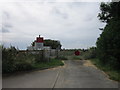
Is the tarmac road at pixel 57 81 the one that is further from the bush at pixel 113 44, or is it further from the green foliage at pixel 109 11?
the green foliage at pixel 109 11

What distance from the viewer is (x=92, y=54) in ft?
91.7

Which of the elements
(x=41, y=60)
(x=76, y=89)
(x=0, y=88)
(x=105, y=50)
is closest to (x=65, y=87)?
(x=76, y=89)

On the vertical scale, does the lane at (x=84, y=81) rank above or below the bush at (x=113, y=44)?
below

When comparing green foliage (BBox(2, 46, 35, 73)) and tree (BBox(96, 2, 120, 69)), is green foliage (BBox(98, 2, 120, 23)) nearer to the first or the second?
tree (BBox(96, 2, 120, 69))

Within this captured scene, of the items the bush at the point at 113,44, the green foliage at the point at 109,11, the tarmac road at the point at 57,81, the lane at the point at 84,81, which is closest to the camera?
the tarmac road at the point at 57,81

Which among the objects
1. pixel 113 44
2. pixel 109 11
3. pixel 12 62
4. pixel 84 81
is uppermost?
pixel 109 11

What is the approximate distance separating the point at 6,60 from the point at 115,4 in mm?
10046

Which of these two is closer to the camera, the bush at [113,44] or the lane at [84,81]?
the lane at [84,81]

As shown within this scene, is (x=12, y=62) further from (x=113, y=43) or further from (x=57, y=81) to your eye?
(x=113, y=43)

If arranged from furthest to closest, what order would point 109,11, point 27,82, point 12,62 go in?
point 109,11 < point 12,62 < point 27,82

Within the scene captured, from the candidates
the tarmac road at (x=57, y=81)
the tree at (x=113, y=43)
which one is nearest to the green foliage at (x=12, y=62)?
the tarmac road at (x=57, y=81)

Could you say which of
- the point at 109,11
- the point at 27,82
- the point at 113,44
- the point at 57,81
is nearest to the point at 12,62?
the point at 27,82

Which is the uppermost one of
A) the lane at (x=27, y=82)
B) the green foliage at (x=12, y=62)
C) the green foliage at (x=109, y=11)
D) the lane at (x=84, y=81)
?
the green foliage at (x=109, y=11)

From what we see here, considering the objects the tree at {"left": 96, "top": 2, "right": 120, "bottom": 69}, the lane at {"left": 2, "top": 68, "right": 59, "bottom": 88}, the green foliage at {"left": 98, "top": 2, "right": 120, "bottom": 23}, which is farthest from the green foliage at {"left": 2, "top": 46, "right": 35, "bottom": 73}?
the green foliage at {"left": 98, "top": 2, "right": 120, "bottom": 23}
